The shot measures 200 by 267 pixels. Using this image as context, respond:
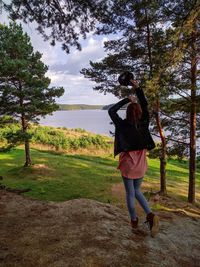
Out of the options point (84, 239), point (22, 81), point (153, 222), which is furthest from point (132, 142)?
point (22, 81)

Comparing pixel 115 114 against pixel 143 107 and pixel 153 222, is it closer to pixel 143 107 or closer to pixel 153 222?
pixel 143 107

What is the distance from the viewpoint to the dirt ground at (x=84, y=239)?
14.6 ft

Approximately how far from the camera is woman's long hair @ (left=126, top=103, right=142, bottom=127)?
529cm

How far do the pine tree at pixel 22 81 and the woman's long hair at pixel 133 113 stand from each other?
16.8m

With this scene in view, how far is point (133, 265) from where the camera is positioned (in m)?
4.45

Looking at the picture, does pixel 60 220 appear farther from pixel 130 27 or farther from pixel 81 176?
pixel 81 176

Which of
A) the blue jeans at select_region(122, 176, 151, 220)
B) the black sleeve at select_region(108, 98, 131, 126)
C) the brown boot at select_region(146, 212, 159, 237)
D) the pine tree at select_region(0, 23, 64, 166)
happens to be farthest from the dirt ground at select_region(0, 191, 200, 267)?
the pine tree at select_region(0, 23, 64, 166)

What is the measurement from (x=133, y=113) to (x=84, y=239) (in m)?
2.31

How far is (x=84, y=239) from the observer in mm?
5105

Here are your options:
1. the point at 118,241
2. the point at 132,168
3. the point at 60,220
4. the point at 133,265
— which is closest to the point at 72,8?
the point at 132,168

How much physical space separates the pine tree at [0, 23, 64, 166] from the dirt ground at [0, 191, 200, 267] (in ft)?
49.1

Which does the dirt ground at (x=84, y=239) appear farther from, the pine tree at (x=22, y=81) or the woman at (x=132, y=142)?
the pine tree at (x=22, y=81)

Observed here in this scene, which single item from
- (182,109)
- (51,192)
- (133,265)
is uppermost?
(182,109)

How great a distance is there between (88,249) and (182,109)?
1237 cm
